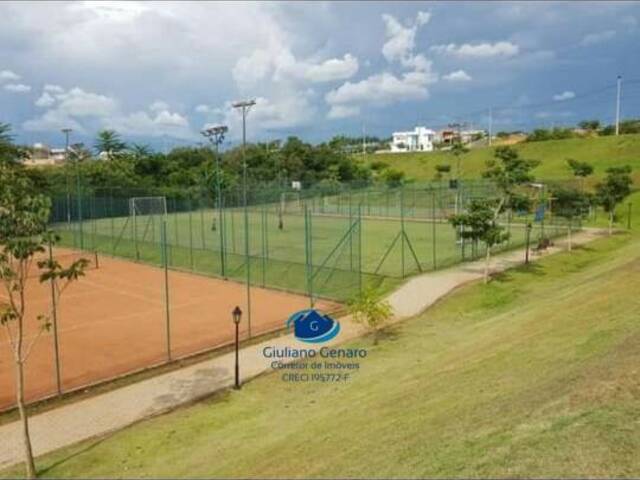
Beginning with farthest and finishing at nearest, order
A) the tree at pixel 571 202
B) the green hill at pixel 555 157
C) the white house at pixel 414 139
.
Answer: the white house at pixel 414 139 < the green hill at pixel 555 157 < the tree at pixel 571 202

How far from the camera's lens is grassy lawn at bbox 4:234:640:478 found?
5605 mm

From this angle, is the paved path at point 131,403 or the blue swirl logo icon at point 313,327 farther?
the blue swirl logo icon at point 313,327

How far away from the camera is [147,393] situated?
11.2 m

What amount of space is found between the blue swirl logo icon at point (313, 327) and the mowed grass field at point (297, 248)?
2.92 metres

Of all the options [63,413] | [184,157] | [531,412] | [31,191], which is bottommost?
[63,413]

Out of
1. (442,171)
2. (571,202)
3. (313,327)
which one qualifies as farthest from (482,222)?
(442,171)

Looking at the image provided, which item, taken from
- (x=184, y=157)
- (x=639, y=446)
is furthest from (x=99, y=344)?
(x=184, y=157)

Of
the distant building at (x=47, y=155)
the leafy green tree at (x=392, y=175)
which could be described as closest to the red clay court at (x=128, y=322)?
the leafy green tree at (x=392, y=175)

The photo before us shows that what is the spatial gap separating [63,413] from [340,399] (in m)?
4.98

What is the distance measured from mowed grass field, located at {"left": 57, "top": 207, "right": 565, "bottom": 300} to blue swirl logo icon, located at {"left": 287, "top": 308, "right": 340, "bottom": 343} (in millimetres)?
2922

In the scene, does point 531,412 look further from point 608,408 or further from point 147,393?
point 147,393

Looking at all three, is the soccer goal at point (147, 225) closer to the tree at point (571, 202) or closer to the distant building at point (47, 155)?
the tree at point (571, 202)

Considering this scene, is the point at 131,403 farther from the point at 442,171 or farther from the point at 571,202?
the point at 442,171

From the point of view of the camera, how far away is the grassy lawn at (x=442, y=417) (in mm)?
5605
